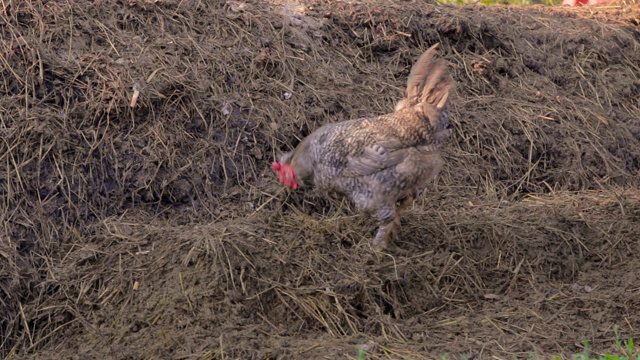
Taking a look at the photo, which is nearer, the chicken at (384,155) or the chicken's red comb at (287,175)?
the chicken at (384,155)

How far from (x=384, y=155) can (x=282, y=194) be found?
1012 millimetres

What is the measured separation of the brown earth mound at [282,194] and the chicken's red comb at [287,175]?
0.27m

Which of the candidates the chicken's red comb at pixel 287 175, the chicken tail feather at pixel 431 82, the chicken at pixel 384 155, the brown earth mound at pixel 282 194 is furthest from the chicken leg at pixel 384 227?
the chicken tail feather at pixel 431 82

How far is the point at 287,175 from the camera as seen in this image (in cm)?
593

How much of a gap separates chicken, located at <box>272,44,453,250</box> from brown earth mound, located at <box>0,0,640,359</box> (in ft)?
0.93

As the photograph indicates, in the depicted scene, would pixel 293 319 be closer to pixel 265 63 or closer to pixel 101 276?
pixel 101 276

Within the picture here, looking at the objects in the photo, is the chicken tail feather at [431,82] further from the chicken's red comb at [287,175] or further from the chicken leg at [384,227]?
the chicken's red comb at [287,175]

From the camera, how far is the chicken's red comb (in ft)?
19.4

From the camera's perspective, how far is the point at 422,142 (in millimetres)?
5973

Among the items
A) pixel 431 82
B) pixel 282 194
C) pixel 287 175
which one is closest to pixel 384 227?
pixel 287 175

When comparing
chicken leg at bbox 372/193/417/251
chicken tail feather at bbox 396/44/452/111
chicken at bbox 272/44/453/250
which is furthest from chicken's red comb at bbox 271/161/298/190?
chicken tail feather at bbox 396/44/452/111

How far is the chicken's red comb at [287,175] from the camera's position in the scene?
5.92 meters

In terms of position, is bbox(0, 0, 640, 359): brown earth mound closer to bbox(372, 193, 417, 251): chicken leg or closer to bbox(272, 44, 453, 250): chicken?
bbox(372, 193, 417, 251): chicken leg

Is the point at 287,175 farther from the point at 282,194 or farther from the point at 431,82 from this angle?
the point at 431,82
